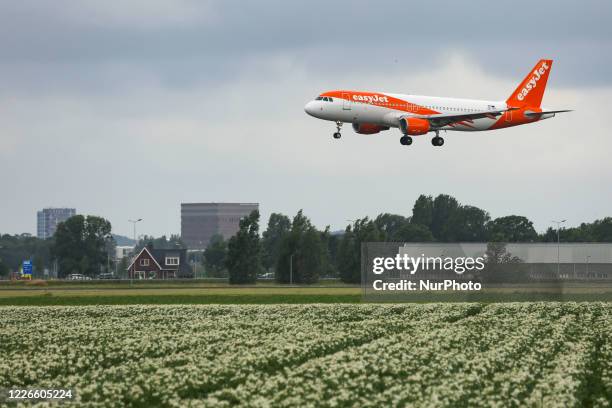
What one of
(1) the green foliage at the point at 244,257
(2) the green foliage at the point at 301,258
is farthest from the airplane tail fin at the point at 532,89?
(1) the green foliage at the point at 244,257

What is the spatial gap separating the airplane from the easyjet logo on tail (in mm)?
94

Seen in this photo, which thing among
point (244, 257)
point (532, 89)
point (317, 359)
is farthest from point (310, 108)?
point (317, 359)

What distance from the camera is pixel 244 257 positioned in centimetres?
14200

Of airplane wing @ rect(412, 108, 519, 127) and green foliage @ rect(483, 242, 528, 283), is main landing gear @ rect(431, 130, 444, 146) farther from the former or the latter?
green foliage @ rect(483, 242, 528, 283)

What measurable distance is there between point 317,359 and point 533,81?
82.6 metres

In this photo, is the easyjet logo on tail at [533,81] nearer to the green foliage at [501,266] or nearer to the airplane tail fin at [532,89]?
the airplane tail fin at [532,89]

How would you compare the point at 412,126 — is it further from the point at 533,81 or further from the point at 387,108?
the point at 533,81

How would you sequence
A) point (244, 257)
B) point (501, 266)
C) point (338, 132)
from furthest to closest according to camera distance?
point (244, 257)
point (338, 132)
point (501, 266)

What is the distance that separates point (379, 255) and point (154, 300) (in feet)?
51.8

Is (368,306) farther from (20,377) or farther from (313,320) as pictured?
(20,377)

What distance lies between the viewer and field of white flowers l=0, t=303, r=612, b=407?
24609 mm

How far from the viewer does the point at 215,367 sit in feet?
95.5

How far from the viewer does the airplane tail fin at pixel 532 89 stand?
10731 centimetres

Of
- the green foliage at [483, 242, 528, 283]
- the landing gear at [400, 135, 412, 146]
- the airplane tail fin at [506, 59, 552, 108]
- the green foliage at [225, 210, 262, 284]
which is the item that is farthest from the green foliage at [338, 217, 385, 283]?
the green foliage at [483, 242, 528, 283]
